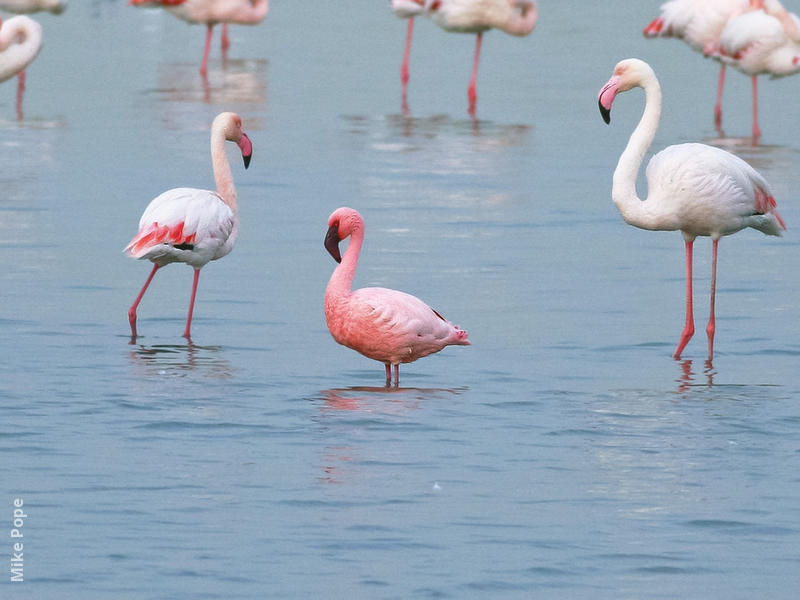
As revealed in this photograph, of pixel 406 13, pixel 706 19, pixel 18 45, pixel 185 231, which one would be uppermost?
pixel 706 19

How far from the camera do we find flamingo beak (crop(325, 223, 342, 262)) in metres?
7.54

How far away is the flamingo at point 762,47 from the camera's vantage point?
16.3 m

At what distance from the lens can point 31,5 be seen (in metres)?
19.5

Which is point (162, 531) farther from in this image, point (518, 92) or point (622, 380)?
point (518, 92)

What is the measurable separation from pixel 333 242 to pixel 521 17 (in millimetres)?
11419

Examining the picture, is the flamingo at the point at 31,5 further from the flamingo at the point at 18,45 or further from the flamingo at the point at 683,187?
the flamingo at the point at 683,187

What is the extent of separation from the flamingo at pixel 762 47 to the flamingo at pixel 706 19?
225mm

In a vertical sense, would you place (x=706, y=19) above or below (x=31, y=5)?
above

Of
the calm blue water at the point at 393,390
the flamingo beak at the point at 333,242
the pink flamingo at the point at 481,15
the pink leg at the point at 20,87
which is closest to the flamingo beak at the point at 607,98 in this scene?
the calm blue water at the point at 393,390

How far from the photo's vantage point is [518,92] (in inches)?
723

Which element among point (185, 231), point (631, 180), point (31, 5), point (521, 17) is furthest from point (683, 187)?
point (31, 5)

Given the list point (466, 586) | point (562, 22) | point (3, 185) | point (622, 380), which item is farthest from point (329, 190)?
point (562, 22)

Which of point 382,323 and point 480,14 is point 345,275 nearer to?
point 382,323

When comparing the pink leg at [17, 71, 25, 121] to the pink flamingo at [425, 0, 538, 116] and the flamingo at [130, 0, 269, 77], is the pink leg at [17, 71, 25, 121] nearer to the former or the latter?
the flamingo at [130, 0, 269, 77]
